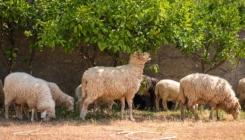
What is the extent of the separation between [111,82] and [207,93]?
8.59 feet

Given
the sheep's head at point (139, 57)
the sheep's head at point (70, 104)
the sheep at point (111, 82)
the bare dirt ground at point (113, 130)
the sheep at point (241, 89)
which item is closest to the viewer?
the bare dirt ground at point (113, 130)

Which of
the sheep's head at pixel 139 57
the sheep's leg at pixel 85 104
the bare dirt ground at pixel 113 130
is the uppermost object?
the sheep's head at pixel 139 57

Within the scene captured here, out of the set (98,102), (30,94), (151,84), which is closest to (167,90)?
(151,84)

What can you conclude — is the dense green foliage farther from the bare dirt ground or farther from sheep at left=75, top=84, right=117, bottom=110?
the bare dirt ground

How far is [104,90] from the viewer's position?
32.5ft

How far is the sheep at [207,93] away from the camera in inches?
411

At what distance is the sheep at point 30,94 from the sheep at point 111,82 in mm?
877

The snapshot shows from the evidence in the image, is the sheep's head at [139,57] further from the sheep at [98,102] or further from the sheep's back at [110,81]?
the sheep at [98,102]

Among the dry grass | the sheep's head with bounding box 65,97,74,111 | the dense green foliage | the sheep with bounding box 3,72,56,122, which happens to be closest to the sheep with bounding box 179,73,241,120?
the dense green foliage

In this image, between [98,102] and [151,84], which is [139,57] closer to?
[98,102]

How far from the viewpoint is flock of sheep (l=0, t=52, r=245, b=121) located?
9.73 m

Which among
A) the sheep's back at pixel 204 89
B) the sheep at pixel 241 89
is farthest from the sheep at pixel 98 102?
the sheep at pixel 241 89

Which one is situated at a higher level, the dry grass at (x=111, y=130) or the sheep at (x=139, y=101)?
the sheep at (x=139, y=101)

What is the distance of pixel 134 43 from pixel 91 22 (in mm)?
1353
